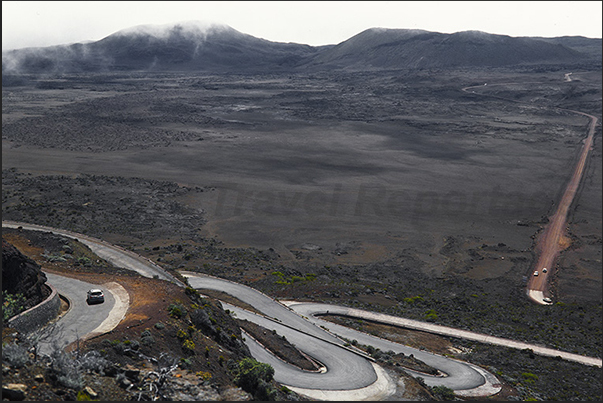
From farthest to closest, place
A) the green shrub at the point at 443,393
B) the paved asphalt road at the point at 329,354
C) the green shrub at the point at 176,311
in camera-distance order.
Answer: the green shrub at the point at 443,393, the paved asphalt road at the point at 329,354, the green shrub at the point at 176,311

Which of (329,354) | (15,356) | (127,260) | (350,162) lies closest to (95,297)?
(15,356)

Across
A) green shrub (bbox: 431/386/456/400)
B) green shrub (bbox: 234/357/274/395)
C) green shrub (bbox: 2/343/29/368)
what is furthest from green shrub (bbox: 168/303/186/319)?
green shrub (bbox: 431/386/456/400)

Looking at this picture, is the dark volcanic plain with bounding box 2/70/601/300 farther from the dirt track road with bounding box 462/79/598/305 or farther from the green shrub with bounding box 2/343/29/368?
the green shrub with bounding box 2/343/29/368

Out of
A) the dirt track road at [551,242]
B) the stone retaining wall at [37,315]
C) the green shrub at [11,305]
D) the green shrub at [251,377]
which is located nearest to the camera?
the green shrub at [251,377]

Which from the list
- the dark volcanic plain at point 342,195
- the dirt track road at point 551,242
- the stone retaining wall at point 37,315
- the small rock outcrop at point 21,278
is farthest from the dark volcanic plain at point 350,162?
the small rock outcrop at point 21,278

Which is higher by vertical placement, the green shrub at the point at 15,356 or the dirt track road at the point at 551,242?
the green shrub at the point at 15,356

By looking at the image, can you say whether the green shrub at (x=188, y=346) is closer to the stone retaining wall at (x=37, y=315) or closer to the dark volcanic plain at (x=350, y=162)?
the stone retaining wall at (x=37, y=315)
